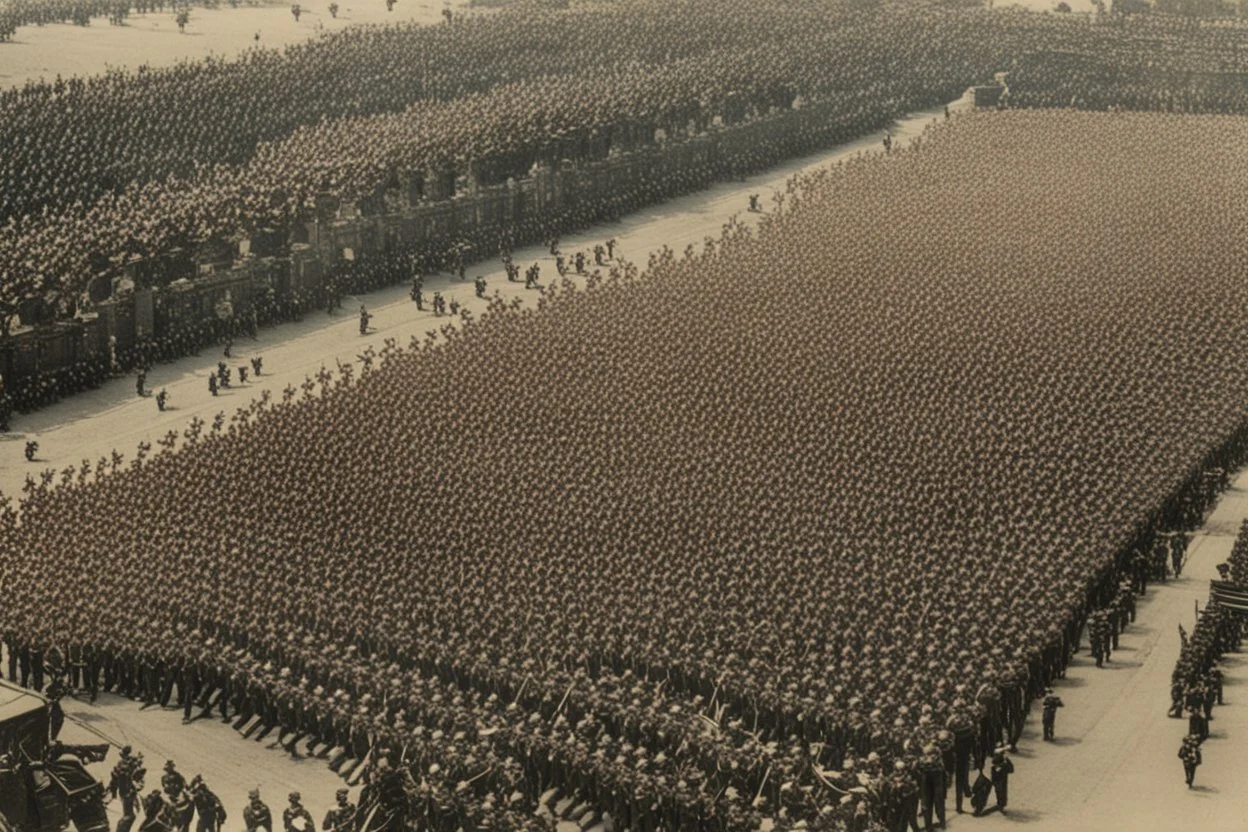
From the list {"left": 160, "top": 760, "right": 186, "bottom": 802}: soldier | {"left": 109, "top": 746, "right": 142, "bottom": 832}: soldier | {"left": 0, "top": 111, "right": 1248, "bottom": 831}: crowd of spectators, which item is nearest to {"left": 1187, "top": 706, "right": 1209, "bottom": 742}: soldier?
{"left": 0, "top": 111, "right": 1248, "bottom": 831}: crowd of spectators

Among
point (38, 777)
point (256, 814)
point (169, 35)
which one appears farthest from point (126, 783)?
point (169, 35)

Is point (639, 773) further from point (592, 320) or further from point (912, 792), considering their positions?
point (592, 320)

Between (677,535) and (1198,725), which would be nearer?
(1198,725)

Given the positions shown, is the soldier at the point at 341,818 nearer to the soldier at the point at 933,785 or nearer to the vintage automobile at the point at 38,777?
the vintage automobile at the point at 38,777

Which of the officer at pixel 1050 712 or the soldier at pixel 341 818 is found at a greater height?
the soldier at pixel 341 818

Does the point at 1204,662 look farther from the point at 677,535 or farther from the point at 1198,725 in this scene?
the point at 677,535

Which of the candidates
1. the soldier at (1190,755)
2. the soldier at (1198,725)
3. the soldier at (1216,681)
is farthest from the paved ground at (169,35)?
the soldier at (1190,755)

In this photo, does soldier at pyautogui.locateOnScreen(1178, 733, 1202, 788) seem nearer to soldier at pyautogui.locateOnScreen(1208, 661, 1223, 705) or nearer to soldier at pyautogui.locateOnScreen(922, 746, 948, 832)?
soldier at pyautogui.locateOnScreen(1208, 661, 1223, 705)
